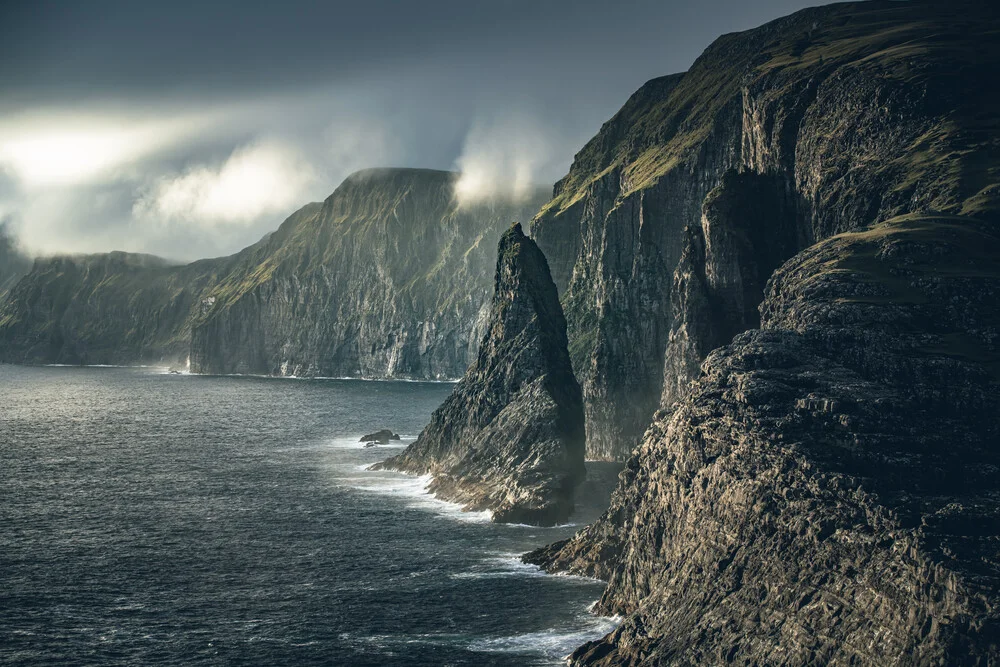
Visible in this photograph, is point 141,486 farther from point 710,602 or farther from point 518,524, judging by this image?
point 710,602

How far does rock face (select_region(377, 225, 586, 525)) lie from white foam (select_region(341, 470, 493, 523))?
1760mm

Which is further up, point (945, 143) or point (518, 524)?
point (945, 143)

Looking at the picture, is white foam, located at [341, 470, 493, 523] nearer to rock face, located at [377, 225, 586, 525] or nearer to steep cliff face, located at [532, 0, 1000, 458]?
rock face, located at [377, 225, 586, 525]

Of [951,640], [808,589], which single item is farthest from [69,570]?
[951,640]

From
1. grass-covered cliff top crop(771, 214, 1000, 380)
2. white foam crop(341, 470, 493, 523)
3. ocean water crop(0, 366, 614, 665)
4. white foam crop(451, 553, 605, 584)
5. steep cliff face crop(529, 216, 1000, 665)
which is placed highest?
grass-covered cliff top crop(771, 214, 1000, 380)

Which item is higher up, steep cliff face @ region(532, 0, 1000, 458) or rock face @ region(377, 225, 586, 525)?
steep cliff face @ region(532, 0, 1000, 458)

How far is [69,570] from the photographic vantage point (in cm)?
9794

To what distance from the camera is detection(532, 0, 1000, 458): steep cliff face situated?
116m

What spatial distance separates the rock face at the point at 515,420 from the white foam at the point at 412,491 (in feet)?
A: 5.78

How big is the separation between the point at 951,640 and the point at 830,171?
7942 cm

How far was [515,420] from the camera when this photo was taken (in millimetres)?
139500

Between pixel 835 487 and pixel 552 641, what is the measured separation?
84.1ft

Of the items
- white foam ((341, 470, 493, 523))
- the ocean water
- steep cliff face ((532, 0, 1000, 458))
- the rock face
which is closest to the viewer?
the ocean water

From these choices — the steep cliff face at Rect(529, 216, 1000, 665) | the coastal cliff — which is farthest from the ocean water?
the steep cliff face at Rect(529, 216, 1000, 665)
